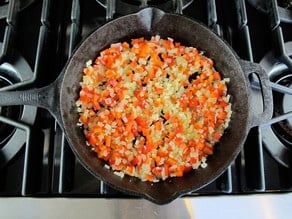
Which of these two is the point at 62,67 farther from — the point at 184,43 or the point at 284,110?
the point at 284,110

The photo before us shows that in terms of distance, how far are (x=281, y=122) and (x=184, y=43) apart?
0.88ft

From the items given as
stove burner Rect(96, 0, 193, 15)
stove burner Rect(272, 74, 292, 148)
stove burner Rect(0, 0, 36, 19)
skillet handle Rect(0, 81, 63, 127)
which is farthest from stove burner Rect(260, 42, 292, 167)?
stove burner Rect(0, 0, 36, 19)

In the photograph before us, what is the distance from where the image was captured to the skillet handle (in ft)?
2.56

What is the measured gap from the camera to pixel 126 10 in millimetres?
955

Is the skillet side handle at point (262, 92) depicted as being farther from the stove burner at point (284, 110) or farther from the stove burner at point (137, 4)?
the stove burner at point (137, 4)

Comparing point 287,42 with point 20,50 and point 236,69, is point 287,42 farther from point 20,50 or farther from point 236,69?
point 20,50

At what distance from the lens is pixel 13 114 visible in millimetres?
889

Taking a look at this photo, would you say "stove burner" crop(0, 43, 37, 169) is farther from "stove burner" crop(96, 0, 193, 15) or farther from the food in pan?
"stove burner" crop(96, 0, 193, 15)

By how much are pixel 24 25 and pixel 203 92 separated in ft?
1.35

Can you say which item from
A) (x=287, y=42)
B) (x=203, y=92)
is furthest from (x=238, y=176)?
(x=287, y=42)

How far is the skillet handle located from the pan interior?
0.10ft

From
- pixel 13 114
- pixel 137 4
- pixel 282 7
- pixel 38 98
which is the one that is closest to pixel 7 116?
pixel 13 114

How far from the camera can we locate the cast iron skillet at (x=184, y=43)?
0.80 metres

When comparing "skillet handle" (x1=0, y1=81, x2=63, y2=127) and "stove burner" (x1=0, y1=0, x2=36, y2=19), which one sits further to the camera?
"stove burner" (x1=0, y1=0, x2=36, y2=19)
